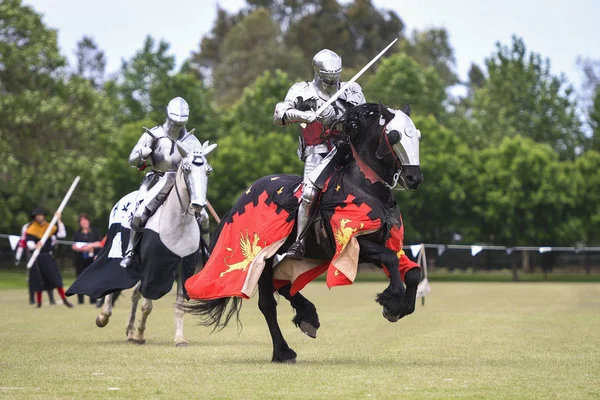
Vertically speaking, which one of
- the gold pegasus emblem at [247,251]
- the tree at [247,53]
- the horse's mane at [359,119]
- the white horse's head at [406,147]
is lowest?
the gold pegasus emblem at [247,251]

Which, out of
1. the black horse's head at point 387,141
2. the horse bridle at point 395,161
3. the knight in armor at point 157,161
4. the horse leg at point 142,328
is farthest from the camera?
the horse leg at point 142,328

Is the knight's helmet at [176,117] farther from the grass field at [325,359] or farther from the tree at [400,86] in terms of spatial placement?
the tree at [400,86]

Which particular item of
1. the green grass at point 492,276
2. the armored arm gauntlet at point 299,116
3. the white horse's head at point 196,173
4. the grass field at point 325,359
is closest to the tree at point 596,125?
the green grass at point 492,276

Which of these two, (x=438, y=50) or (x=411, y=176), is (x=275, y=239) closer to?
(x=411, y=176)

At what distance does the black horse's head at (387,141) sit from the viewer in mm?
11188

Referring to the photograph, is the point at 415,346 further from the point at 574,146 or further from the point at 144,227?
the point at 574,146

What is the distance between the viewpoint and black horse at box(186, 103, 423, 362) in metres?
11.1

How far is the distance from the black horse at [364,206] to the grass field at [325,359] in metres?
0.84

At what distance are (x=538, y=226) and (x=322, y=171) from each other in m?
43.2

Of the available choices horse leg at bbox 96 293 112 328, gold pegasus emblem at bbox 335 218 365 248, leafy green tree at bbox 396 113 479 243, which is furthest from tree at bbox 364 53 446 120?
gold pegasus emblem at bbox 335 218 365 248

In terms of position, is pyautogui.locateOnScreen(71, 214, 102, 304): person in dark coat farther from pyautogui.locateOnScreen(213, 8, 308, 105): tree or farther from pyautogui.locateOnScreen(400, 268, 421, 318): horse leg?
pyautogui.locateOnScreen(213, 8, 308, 105): tree

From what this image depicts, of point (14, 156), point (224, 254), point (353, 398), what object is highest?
point (14, 156)

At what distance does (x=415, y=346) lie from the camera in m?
14.1

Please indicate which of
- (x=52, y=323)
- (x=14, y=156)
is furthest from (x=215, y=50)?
(x=52, y=323)
